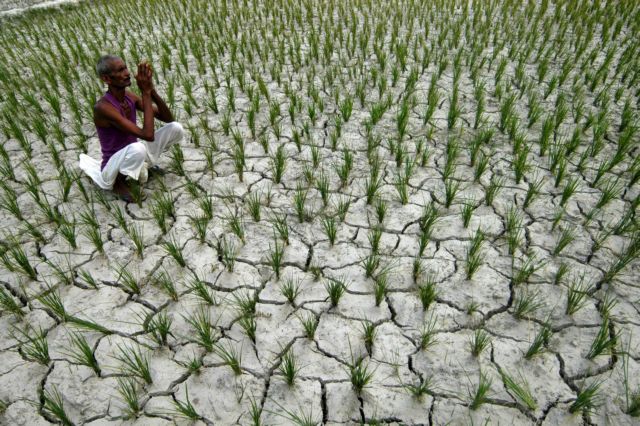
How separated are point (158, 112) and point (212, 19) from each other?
3907mm

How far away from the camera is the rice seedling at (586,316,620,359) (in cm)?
167

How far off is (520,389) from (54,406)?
68.5 inches

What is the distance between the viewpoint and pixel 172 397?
168 cm

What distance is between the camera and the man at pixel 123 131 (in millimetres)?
2451

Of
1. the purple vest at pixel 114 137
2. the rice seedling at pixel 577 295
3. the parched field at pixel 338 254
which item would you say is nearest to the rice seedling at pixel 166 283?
the parched field at pixel 338 254

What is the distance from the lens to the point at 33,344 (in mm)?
1866

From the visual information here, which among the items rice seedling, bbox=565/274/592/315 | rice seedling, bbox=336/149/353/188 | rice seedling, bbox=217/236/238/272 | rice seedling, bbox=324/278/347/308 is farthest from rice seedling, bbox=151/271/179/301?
rice seedling, bbox=565/274/592/315

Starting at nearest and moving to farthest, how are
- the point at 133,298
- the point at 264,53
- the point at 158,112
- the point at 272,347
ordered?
the point at 272,347 < the point at 133,298 < the point at 158,112 < the point at 264,53

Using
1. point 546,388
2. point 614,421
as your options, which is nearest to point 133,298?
point 546,388

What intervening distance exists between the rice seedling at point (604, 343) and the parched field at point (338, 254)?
0.01 meters

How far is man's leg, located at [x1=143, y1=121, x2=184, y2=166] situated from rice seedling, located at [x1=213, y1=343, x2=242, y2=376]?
1.59 metres

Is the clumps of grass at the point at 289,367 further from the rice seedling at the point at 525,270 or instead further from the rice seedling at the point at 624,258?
the rice seedling at the point at 624,258

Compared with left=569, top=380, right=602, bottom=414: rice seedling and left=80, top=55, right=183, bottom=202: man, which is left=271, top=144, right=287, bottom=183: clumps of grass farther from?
left=569, top=380, right=602, bottom=414: rice seedling

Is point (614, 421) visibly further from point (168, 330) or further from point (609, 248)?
point (168, 330)
